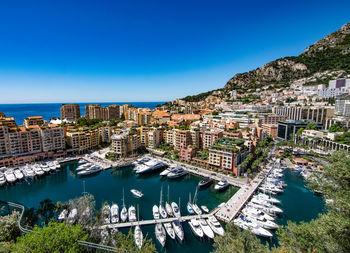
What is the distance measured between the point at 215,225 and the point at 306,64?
150 metres

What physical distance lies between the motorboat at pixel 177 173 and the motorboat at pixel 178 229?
42.6ft

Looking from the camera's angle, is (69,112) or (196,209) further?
(69,112)

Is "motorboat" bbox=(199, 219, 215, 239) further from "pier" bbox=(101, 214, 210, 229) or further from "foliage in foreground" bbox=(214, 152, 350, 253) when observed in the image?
"foliage in foreground" bbox=(214, 152, 350, 253)

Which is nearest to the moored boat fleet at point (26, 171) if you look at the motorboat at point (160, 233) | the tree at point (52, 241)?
the motorboat at point (160, 233)

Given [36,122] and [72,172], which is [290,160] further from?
[36,122]

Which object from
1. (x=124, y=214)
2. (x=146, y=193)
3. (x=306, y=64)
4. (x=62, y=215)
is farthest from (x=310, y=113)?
(x=306, y=64)

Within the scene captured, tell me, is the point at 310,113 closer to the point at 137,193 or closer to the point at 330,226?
the point at 137,193

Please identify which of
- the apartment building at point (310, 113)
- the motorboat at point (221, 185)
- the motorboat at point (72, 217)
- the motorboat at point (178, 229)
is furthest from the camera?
the apartment building at point (310, 113)

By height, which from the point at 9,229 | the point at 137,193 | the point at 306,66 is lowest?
the point at 137,193

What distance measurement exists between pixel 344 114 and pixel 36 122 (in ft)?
341

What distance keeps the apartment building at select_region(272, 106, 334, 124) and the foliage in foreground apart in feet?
216

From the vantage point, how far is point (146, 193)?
27.2m

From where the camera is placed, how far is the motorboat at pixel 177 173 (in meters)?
32.1

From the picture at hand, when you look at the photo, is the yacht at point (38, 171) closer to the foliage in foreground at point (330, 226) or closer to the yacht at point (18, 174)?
the yacht at point (18, 174)
